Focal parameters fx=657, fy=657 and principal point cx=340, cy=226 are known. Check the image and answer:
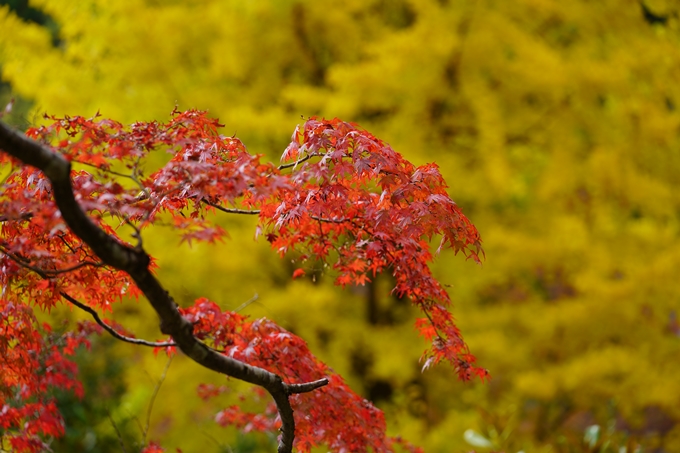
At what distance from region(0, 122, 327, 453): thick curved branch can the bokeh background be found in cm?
267

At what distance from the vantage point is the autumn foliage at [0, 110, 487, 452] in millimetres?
1832

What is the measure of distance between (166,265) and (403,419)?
2.13m

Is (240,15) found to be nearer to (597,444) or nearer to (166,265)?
(166,265)

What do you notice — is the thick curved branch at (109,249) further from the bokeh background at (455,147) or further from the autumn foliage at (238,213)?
the bokeh background at (455,147)

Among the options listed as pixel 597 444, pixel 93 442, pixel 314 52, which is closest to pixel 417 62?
pixel 314 52

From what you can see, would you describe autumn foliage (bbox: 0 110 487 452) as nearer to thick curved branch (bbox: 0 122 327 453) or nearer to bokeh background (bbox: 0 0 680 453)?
thick curved branch (bbox: 0 122 327 453)

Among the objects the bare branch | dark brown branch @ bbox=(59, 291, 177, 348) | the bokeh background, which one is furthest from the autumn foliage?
the bokeh background

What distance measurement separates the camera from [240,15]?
4.93 metres

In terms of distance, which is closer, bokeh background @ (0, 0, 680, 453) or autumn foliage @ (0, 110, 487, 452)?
autumn foliage @ (0, 110, 487, 452)

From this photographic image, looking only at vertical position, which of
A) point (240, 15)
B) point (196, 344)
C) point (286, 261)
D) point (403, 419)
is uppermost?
point (240, 15)

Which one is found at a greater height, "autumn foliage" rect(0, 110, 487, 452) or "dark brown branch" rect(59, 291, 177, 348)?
"autumn foliage" rect(0, 110, 487, 452)

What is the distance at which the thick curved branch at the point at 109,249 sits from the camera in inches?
58.2

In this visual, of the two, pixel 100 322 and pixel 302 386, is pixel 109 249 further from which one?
pixel 302 386

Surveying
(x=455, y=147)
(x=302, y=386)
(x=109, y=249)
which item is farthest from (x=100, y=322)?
(x=455, y=147)
